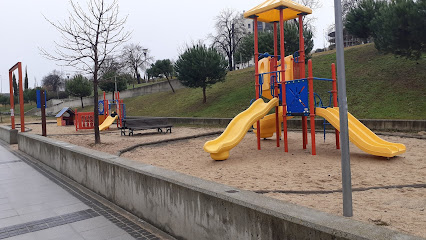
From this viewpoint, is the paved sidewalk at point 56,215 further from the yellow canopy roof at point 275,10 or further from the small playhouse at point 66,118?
the small playhouse at point 66,118

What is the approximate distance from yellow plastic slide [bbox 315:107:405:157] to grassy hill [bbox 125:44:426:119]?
8.06 m

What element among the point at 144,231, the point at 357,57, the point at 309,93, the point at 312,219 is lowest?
the point at 144,231

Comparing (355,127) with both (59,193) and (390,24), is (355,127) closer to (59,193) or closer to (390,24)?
(59,193)

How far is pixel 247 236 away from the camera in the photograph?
2.84 metres

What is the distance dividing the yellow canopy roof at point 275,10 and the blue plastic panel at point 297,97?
7.75 feet

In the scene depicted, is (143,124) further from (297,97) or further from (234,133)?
(297,97)

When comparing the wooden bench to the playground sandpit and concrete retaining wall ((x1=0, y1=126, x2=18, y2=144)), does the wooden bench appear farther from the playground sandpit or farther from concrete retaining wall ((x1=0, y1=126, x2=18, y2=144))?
the playground sandpit

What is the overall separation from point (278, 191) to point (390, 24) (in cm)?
1772

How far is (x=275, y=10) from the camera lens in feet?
34.6

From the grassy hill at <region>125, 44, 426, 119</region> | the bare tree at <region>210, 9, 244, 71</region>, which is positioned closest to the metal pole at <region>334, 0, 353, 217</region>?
the grassy hill at <region>125, 44, 426, 119</region>

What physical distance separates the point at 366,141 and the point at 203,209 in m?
6.52

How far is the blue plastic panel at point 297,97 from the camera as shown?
31.3ft

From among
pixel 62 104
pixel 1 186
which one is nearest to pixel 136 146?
pixel 1 186

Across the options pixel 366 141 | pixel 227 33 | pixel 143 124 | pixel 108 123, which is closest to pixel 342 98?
pixel 366 141
